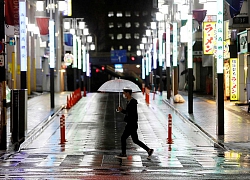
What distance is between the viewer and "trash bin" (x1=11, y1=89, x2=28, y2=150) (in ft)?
65.7

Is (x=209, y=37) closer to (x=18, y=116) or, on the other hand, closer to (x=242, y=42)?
(x=242, y=42)

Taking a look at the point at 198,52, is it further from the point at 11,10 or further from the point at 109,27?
the point at 109,27

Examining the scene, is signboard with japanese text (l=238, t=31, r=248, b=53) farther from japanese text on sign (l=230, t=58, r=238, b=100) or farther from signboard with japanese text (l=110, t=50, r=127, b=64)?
signboard with japanese text (l=110, t=50, r=127, b=64)

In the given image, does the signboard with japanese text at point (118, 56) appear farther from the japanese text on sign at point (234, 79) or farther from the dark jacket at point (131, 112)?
the dark jacket at point (131, 112)

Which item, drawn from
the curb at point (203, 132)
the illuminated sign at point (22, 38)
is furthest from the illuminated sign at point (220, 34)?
the illuminated sign at point (22, 38)

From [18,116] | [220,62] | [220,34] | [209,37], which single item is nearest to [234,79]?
[209,37]

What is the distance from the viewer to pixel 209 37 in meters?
44.7

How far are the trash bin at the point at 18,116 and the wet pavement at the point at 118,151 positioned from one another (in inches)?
18.7

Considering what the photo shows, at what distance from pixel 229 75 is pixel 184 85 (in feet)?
114

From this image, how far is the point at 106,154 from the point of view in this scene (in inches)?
680

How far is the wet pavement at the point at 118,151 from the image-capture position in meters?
13.5

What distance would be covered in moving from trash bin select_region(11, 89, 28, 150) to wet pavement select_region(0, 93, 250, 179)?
0.48 m

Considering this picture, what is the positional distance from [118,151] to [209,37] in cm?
2808

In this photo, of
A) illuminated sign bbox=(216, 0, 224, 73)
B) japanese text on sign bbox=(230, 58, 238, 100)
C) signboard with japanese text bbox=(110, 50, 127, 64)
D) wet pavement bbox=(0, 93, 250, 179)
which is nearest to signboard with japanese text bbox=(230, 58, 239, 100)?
japanese text on sign bbox=(230, 58, 238, 100)
